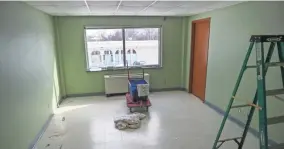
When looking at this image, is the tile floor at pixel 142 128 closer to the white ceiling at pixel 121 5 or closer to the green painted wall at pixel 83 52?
the green painted wall at pixel 83 52

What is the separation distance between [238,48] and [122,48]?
319cm

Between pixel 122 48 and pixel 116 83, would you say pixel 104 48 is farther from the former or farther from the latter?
pixel 116 83

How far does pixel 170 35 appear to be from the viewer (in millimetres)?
5891

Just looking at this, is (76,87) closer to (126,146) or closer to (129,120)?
(129,120)

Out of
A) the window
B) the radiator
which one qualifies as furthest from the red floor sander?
the window

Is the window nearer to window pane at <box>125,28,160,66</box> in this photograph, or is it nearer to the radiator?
window pane at <box>125,28,160,66</box>

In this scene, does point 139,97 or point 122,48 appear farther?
point 122,48

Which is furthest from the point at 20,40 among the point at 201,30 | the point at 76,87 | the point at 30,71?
the point at 201,30

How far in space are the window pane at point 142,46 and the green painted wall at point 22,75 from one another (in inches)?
91.3

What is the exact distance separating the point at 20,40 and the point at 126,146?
7.40 ft

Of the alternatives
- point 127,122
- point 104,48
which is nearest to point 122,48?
point 104,48

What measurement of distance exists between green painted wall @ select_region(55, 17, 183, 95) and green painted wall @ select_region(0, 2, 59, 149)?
3.51 ft

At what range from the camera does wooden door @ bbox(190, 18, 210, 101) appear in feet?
16.2

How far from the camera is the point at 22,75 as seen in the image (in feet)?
9.37
